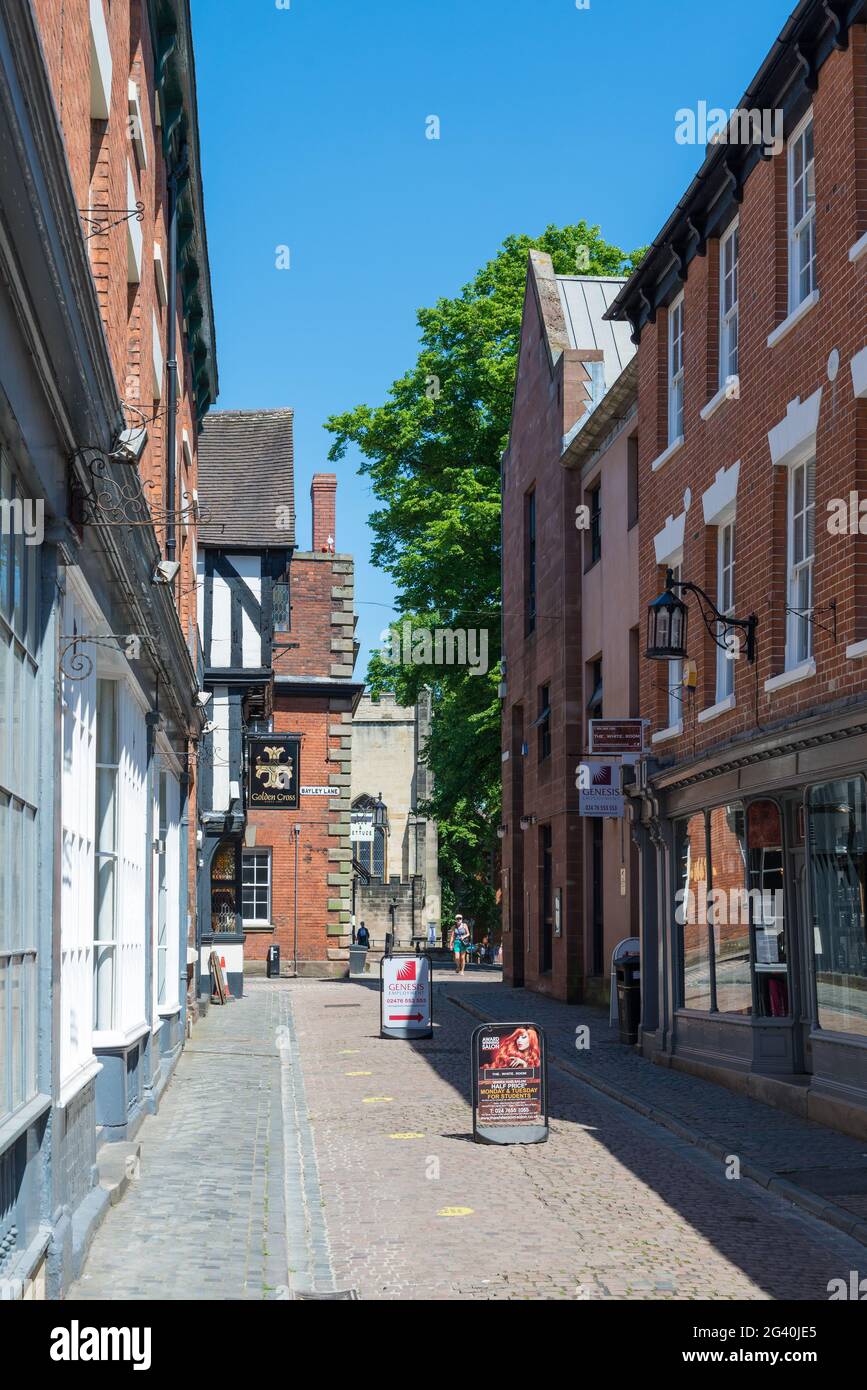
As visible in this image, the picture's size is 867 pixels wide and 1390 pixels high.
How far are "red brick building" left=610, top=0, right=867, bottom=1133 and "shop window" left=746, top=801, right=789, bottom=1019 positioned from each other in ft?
0.10

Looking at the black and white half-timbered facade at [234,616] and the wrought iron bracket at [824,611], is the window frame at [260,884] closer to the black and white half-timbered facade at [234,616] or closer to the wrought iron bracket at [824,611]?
the black and white half-timbered facade at [234,616]

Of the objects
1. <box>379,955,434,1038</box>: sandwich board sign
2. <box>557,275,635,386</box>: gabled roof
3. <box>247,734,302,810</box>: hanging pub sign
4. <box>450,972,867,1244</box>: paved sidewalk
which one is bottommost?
<box>450,972,867,1244</box>: paved sidewalk

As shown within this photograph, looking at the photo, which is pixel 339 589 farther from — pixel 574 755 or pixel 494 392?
pixel 574 755

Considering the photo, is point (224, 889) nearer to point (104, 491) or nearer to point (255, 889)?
point (255, 889)

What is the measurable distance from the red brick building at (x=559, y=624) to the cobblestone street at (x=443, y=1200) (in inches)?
427

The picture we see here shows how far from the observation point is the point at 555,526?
31703 mm

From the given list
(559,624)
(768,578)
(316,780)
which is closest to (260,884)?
(316,780)

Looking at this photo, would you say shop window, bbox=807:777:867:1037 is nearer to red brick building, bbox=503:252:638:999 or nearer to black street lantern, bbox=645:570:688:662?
black street lantern, bbox=645:570:688:662

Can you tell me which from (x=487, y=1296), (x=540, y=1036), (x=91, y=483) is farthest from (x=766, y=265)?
(x=487, y=1296)

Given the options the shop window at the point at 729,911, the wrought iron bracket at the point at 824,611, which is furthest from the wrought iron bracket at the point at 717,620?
the shop window at the point at 729,911

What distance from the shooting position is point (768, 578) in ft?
52.3

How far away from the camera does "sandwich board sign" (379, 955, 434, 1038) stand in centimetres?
2305

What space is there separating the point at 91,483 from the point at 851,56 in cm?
883

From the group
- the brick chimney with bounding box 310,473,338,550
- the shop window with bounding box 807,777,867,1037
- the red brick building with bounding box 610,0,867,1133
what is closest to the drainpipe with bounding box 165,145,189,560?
the red brick building with bounding box 610,0,867,1133
